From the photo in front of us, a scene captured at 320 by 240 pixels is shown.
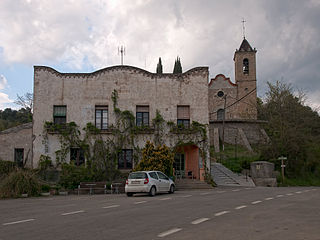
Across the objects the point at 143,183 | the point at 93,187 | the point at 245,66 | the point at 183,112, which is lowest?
the point at 93,187

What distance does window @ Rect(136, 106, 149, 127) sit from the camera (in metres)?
28.7

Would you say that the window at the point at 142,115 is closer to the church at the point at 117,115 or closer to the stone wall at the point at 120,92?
the church at the point at 117,115

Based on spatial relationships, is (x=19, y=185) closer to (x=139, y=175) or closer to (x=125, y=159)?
(x=139, y=175)

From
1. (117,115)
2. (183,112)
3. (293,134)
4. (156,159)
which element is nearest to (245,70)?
(293,134)

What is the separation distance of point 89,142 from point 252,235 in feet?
71.3

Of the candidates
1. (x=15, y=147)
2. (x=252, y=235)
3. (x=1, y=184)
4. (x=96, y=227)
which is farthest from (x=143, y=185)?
(x=15, y=147)

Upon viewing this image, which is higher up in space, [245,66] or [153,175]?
[245,66]

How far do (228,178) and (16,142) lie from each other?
59.8 ft

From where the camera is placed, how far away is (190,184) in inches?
1036

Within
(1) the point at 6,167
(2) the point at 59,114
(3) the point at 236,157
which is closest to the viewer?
(1) the point at 6,167

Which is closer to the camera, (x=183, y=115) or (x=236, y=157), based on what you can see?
(x=183, y=115)

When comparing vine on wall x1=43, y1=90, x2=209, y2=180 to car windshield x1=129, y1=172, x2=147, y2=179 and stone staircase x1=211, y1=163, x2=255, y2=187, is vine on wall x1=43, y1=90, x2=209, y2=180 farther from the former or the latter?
car windshield x1=129, y1=172, x2=147, y2=179

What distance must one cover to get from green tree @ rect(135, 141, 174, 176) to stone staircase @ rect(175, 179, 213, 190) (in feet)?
3.92

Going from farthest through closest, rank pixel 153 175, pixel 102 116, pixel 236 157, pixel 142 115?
pixel 236 157 < pixel 142 115 < pixel 102 116 < pixel 153 175
